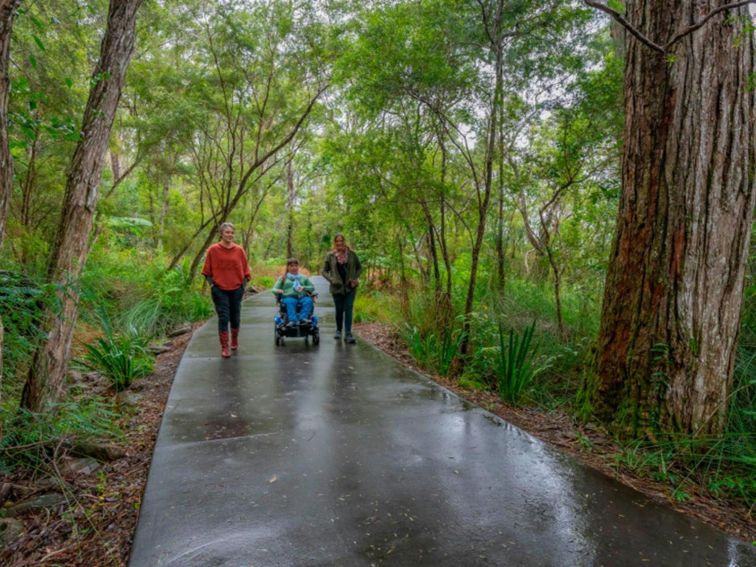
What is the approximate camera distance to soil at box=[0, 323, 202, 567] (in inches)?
82.5

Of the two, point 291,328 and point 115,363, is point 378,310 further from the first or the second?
point 115,363

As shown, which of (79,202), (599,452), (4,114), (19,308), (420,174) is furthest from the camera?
(420,174)

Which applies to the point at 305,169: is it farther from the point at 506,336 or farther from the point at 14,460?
the point at 14,460

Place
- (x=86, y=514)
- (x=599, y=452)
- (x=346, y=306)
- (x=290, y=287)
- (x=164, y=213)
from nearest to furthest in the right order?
1. (x=86, y=514)
2. (x=599, y=452)
3. (x=290, y=287)
4. (x=346, y=306)
5. (x=164, y=213)

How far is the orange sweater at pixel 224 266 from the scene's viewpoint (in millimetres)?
5980

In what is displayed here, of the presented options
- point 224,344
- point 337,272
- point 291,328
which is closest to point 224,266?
point 224,344

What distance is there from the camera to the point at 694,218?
10.2 ft

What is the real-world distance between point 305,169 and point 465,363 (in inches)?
814

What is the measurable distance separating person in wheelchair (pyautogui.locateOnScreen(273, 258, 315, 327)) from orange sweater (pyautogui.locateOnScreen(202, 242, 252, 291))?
0.80m

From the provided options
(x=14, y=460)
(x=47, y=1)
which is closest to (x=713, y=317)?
(x=14, y=460)

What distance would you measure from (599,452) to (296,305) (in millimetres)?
4862

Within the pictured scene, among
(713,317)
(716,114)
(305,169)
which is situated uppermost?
(305,169)

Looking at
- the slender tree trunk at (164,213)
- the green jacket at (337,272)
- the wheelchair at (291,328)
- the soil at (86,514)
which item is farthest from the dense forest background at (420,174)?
the slender tree trunk at (164,213)

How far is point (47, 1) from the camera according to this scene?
7164 millimetres
